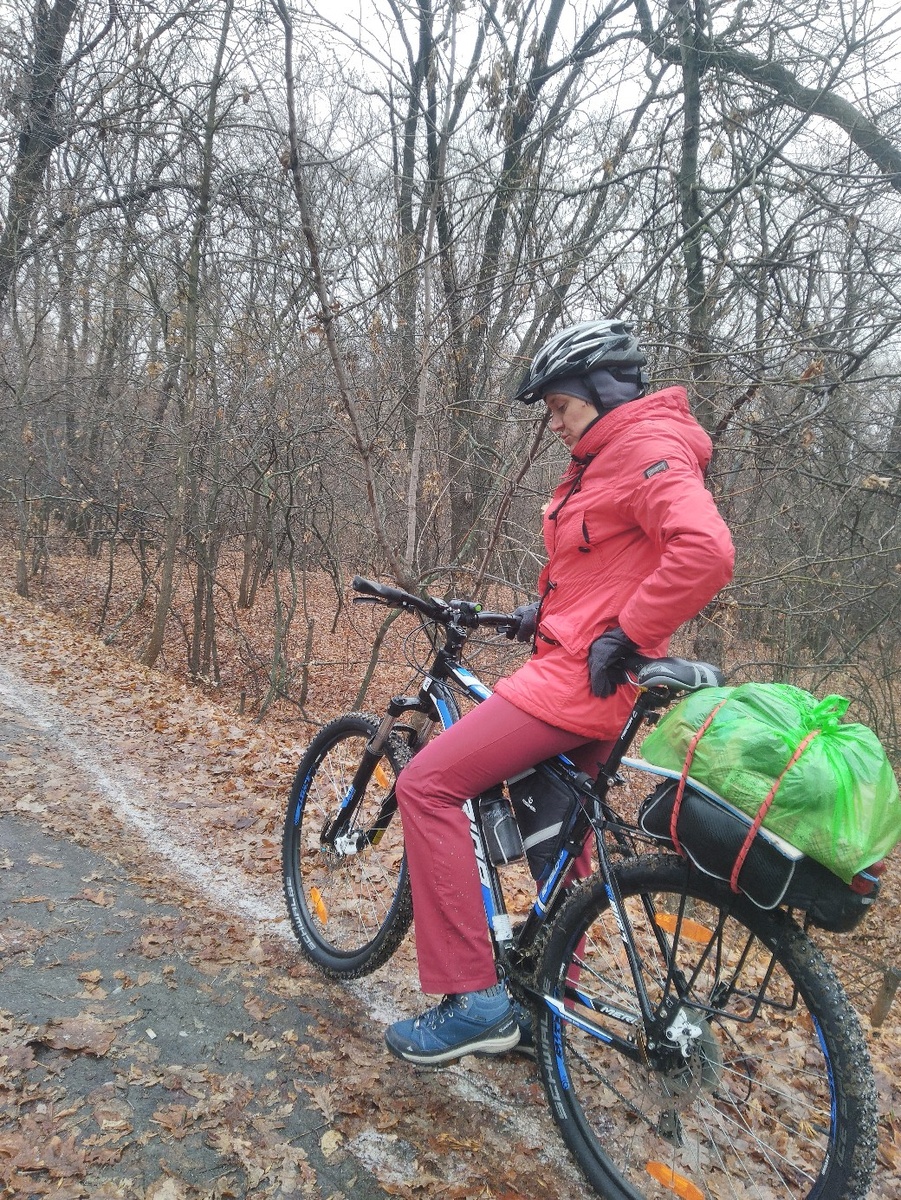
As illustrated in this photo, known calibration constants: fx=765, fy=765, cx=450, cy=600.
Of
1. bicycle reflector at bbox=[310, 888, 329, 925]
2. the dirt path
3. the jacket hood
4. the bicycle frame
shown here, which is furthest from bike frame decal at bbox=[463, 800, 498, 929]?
the jacket hood

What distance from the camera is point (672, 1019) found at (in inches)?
83.8

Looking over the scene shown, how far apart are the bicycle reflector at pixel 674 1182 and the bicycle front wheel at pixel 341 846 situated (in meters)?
1.30

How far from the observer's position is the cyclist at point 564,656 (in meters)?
2.22

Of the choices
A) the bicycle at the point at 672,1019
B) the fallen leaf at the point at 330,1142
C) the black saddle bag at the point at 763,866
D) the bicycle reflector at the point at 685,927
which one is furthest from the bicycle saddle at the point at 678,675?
the fallen leaf at the point at 330,1142

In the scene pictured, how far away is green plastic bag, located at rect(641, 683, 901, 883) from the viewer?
1.67m

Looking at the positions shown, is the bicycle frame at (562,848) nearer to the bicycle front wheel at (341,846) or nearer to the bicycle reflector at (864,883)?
the bicycle front wheel at (341,846)

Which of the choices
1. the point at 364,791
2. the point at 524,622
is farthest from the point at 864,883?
the point at 364,791

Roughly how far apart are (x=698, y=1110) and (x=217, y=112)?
1207cm

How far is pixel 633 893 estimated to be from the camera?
2.21 meters

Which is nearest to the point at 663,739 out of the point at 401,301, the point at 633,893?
the point at 633,893

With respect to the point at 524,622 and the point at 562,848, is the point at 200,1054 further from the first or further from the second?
the point at 524,622

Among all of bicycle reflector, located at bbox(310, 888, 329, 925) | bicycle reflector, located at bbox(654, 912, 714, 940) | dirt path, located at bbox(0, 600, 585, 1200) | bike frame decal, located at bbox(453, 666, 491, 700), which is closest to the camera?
bicycle reflector, located at bbox(654, 912, 714, 940)

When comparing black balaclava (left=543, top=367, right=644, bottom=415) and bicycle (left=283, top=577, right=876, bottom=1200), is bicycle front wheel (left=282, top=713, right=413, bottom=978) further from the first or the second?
black balaclava (left=543, top=367, right=644, bottom=415)

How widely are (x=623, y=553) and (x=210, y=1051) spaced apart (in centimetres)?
223
